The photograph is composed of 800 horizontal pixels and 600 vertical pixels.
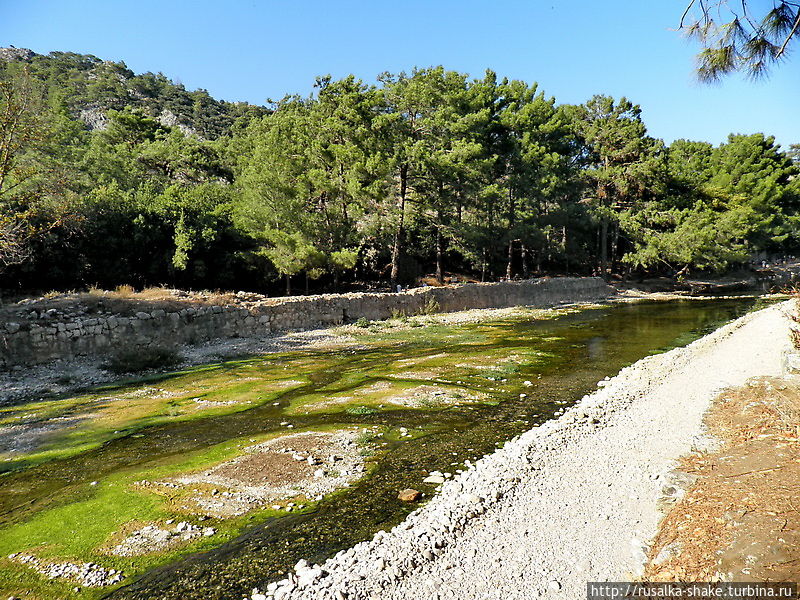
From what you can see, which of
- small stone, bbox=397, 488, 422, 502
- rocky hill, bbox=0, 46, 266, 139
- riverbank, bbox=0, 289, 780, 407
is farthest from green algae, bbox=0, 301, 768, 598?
rocky hill, bbox=0, 46, 266, 139

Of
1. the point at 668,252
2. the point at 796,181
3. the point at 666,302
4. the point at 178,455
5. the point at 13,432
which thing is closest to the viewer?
the point at 178,455

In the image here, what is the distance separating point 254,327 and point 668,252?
29.4m

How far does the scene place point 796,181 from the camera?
4972 cm

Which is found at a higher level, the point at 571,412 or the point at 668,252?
the point at 668,252

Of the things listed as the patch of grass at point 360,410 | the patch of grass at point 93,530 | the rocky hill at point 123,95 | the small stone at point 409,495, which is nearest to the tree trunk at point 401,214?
the patch of grass at point 360,410

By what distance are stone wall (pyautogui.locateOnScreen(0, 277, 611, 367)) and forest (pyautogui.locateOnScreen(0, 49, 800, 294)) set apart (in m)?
2.40

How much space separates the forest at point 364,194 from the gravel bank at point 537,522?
12.7 metres

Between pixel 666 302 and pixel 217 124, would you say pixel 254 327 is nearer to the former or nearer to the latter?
pixel 666 302

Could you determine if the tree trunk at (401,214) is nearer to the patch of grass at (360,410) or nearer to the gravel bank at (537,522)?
the patch of grass at (360,410)

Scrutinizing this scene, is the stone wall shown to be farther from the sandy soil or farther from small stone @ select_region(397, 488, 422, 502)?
small stone @ select_region(397, 488, 422, 502)

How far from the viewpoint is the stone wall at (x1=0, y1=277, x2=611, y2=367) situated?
38.9ft

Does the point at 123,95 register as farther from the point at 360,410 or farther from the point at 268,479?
the point at 268,479

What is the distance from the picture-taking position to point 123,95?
72750mm

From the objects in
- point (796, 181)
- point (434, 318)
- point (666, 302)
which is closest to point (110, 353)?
point (434, 318)
